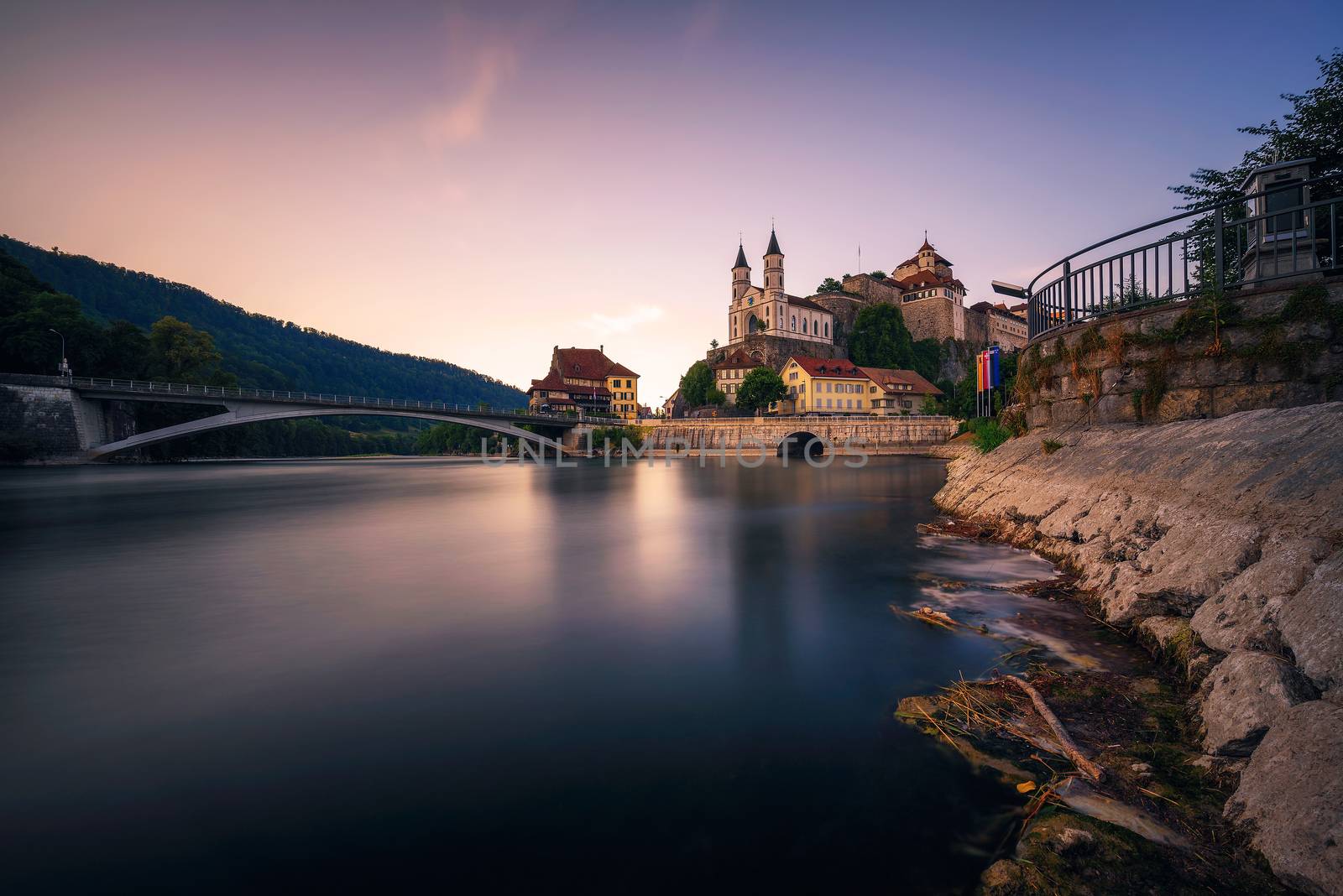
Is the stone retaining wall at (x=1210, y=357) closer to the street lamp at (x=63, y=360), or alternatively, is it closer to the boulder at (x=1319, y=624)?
the boulder at (x=1319, y=624)

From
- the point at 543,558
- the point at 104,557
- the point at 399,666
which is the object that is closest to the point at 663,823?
the point at 399,666

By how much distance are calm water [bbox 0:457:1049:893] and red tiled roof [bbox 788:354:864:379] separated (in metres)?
72.4

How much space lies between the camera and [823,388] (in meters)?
79.8

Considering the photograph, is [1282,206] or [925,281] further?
[925,281]

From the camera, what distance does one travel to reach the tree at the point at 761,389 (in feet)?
258

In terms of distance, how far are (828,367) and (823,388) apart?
372 centimetres

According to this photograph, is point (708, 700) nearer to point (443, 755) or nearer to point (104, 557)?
point (443, 755)

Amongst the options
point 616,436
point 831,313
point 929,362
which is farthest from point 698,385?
point 929,362

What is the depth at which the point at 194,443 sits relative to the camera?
67062 mm

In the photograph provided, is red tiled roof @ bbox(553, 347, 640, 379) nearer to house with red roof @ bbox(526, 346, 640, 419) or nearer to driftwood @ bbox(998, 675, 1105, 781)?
house with red roof @ bbox(526, 346, 640, 419)

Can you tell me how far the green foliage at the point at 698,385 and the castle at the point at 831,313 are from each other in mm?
4346

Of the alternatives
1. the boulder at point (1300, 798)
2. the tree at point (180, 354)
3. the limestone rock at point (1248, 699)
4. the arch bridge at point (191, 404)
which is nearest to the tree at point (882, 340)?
the arch bridge at point (191, 404)

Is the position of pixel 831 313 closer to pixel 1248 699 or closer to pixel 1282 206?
pixel 1282 206

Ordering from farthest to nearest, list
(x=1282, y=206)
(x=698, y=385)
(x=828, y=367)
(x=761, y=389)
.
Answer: (x=698, y=385) < (x=828, y=367) < (x=761, y=389) < (x=1282, y=206)
